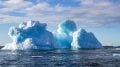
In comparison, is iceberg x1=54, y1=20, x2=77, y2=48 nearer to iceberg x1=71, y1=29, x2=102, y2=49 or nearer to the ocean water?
iceberg x1=71, y1=29, x2=102, y2=49

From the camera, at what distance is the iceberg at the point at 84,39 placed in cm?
Answer: 7150

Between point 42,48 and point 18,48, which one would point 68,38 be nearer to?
point 42,48

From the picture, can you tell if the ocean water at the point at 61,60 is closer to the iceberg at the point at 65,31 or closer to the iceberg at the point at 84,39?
the iceberg at the point at 84,39

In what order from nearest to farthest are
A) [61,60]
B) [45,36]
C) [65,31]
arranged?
[61,60] < [45,36] < [65,31]

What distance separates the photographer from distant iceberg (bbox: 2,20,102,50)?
68875mm

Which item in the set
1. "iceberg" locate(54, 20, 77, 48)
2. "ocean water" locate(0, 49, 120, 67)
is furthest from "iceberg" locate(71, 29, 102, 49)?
"ocean water" locate(0, 49, 120, 67)

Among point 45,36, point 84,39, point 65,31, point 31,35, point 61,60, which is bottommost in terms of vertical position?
point 61,60

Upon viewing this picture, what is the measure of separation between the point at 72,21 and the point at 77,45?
6354 mm

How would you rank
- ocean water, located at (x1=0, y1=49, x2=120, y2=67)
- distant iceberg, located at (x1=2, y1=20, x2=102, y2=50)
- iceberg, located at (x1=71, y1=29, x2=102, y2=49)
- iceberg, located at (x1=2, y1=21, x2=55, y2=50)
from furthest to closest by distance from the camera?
iceberg, located at (x1=71, y1=29, x2=102, y2=49), distant iceberg, located at (x1=2, y1=20, x2=102, y2=50), iceberg, located at (x1=2, y1=21, x2=55, y2=50), ocean water, located at (x1=0, y1=49, x2=120, y2=67)

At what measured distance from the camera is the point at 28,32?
227 feet

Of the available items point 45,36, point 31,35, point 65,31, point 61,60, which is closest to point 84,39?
point 65,31

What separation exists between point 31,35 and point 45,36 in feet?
10.9

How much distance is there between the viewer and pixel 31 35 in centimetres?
6975

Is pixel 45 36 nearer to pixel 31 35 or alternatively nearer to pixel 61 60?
pixel 31 35
